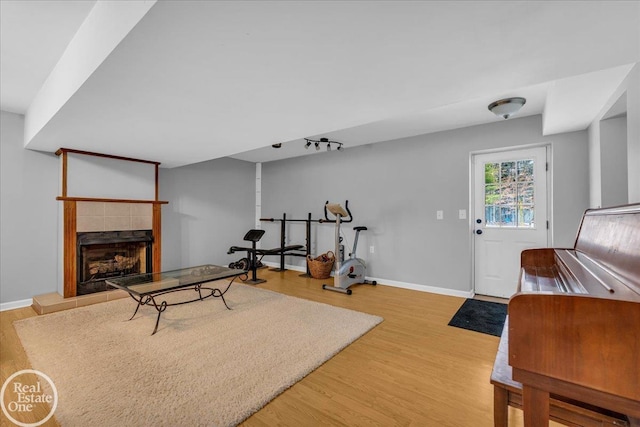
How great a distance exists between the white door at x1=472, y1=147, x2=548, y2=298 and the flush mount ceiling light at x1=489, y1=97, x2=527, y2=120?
98 cm

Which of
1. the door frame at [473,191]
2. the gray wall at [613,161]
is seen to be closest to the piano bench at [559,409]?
the gray wall at [613,161]

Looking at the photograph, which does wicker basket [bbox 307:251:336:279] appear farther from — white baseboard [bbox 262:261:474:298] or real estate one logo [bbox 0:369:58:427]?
real estate one logo [bbox 0:369:58:427]

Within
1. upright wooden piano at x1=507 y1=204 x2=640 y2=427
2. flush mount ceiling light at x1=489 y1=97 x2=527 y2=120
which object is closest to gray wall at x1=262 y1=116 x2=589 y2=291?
flush mount ceiling light at x1=489 y1=97 x2=527 y2=120

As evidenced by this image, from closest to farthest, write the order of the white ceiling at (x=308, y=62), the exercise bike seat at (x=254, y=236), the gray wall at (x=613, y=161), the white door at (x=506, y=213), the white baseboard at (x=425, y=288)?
the white ceiling at (x=308, y=62) < the gray wall at (x=613, y=161) < the white door at (x=506, y=213) < the white baseboard at (x=425, y=288) < the exercise bike seat at (x=254, y=236)

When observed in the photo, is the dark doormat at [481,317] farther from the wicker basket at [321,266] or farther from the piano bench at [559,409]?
the wicker basket at [321,266]

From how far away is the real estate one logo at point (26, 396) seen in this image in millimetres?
1586

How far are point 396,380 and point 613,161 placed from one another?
8.10 ft

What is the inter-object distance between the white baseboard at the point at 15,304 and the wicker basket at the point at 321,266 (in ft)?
12.0

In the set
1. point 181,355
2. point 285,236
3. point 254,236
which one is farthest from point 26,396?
point 285,236

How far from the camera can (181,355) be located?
222 cm

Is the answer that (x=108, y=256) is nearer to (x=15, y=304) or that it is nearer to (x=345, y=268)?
(x=15, y=304)

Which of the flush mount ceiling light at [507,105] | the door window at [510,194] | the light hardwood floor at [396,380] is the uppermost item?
the flush mount ceiling light at [507,105]

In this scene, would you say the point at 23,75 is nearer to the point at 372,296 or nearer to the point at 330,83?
the point at 330,83

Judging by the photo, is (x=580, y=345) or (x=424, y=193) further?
(x=424, y=193)
